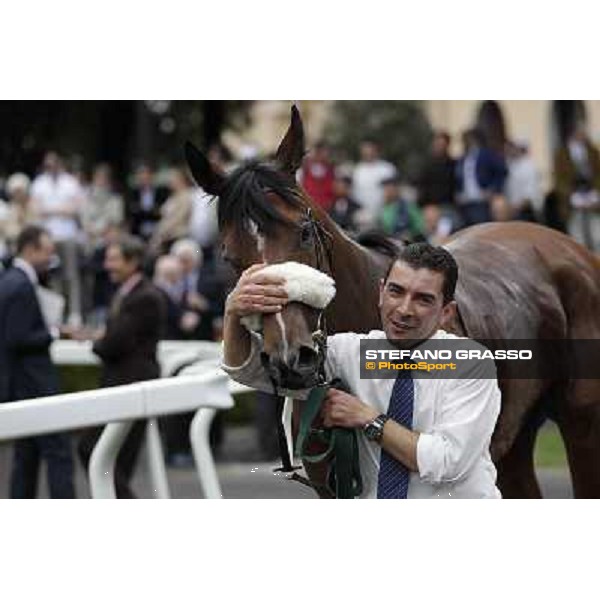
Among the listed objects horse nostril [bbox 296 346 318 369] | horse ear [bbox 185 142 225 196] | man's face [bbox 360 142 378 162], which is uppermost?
horse ear [bbox 185 142 225 196]

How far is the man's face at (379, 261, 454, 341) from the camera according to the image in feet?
14.6

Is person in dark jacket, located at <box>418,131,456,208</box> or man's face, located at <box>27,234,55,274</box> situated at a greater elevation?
person in dark jacket, located at <box>418,131,456,208</box>

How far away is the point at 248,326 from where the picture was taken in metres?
4.44

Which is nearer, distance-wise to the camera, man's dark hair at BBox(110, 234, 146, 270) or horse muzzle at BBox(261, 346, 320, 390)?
horse muzzle at BBox(261, 346, 320, 390)

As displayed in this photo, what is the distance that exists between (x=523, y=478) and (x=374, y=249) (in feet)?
3.66

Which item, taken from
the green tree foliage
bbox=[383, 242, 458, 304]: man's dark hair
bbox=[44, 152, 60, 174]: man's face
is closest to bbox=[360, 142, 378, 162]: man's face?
bbox=[44, 152, 60, 174]: man's face

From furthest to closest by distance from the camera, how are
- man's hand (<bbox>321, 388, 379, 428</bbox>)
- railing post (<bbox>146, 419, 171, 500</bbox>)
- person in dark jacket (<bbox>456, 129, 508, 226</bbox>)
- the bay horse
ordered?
person in dark jacket (<bbox>456, 129, 508, 226</bbox>)
railing post (<bbox>146, 419, 171, 500</bbox>)
the bay horse
man's hand (<bbox>321, 388, 379, 428</bbox>)

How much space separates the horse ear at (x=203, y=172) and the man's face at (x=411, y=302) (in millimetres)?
711

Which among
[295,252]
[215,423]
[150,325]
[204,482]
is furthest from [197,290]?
[295,252]

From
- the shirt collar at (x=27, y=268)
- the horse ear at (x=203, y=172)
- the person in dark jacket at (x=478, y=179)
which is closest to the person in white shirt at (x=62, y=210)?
the shirt collar at (x=27, y=268)

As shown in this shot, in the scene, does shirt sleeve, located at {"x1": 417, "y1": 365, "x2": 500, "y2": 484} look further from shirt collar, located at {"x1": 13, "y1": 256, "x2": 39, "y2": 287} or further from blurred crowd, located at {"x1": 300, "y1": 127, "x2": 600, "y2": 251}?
shirt collar, located at {"x1": 13, "y1": 256, "x2": 39, "y2": 287}

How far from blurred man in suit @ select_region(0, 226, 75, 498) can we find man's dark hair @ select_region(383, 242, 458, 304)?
451 centimetres

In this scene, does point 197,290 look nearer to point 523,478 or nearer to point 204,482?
point 204,482

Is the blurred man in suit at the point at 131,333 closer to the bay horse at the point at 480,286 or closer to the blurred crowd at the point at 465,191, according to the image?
the blurred crowd at the point at 465,191
